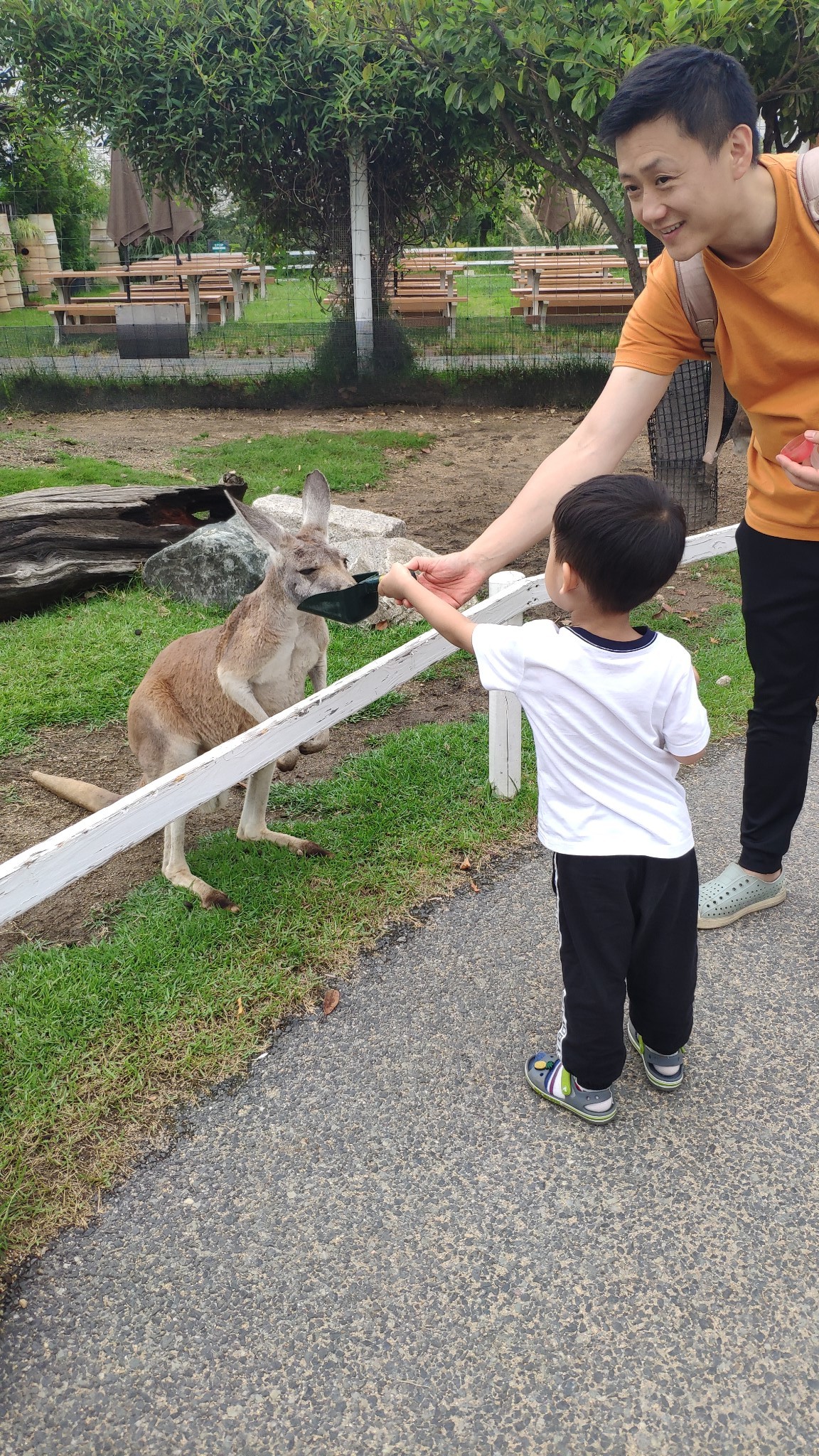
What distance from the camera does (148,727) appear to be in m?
3.24

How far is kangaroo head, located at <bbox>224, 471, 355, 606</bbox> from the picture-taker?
2.91m

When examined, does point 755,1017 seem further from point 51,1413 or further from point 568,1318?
point 51,1413

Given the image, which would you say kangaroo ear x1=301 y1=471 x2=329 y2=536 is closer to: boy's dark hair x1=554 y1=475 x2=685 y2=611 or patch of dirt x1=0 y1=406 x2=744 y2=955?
patch of dirt x1=0 y1=406 x2=744 y2=955

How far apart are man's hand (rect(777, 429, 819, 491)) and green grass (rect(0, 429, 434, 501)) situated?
534 cm

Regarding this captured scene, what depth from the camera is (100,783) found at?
392 cm

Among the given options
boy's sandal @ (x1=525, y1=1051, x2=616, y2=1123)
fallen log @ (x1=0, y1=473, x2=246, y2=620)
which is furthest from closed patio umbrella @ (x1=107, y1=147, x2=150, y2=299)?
boy's sandal @ (x1=525, y1=1051, x2=616, y2=1123)

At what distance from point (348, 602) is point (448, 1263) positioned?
1.46m

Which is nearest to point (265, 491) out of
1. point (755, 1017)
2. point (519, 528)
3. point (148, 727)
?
point (148, 727)

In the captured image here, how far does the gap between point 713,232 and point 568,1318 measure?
81.0 inches

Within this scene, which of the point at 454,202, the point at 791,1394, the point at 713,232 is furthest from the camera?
the point at 454,202

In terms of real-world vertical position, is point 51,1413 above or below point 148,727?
below

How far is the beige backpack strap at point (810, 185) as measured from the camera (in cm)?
203

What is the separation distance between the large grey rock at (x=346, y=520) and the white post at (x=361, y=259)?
5327 millimetres

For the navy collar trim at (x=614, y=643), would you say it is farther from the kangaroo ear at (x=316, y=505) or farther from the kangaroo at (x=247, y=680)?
the kangaroo ear at (x=316, y=505)
